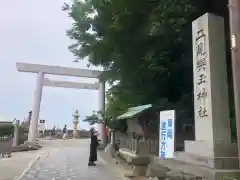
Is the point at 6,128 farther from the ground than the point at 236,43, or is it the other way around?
the point at 236,43

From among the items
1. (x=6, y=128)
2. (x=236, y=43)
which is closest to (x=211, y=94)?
(x=236, y=43)

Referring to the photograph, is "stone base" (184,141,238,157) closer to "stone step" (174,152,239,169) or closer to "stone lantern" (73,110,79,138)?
"stone step" (174,152,239,169)

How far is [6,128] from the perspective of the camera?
3056cm

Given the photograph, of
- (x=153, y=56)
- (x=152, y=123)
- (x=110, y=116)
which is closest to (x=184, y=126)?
(x=152, y=123)

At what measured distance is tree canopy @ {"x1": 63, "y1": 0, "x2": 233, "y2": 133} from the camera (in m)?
8.92

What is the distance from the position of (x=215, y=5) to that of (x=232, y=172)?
546cm

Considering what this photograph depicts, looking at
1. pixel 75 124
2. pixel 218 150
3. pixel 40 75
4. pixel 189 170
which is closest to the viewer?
pixel 218 150

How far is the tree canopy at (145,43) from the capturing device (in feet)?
29.3

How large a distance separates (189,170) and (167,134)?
9.45 feet

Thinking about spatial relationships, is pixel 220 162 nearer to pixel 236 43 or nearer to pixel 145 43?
pixel 236 43

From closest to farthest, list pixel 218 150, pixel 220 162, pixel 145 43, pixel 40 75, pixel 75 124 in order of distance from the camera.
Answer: pixel 220 162, pixel 218 150, pixel 145 43, pixel 40 75, pixel 75 124

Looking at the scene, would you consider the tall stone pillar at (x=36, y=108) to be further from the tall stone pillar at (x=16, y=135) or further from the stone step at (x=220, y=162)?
the stone step at (x=220, y=162)

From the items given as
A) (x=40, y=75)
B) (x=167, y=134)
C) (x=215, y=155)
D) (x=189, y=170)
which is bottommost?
(x=189, y=170)

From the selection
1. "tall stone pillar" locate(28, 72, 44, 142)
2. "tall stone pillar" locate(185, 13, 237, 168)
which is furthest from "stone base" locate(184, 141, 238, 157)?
"tall stone pillar" locate(28, 72, 44, 142)
